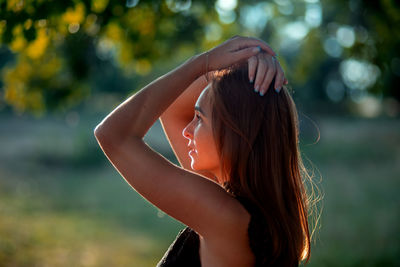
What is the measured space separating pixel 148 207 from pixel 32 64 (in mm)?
8565

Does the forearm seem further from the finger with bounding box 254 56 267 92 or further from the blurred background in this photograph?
the blurred background

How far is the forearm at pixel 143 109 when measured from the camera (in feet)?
4.99

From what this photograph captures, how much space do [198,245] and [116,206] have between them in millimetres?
11796

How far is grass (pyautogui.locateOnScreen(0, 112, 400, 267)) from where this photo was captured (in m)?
8.24

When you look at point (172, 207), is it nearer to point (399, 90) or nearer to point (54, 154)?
point (54, 154)

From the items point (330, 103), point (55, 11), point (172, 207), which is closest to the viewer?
point (172, 207)

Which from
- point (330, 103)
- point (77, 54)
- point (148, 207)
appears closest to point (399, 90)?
point (330, 103)

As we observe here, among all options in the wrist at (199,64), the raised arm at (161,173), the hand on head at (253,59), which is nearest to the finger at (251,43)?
the hand on head at (253,59)

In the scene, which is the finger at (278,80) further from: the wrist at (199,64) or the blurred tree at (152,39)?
the blurred tree at (152,39)

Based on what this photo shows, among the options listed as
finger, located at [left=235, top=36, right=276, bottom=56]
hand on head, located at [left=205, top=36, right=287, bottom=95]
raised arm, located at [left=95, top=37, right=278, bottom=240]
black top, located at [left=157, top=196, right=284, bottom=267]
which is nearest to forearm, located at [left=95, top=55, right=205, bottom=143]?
raised arm, located at [left=95, top=37, right=278, bottom=240]

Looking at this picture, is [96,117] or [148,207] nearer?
[148,207]

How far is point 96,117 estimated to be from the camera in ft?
90.9

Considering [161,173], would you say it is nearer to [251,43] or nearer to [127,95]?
[251,43]

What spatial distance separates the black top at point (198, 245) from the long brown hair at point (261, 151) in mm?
19
